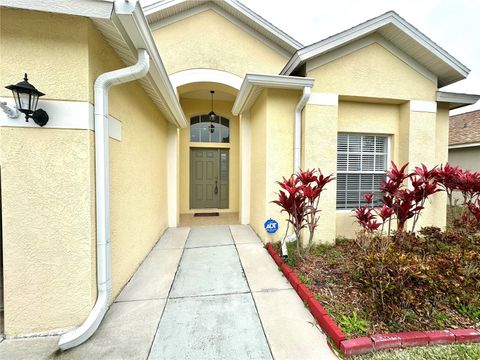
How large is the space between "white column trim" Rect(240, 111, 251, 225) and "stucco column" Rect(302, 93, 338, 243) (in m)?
2.16

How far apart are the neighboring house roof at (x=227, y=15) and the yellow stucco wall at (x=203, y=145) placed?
244 cm

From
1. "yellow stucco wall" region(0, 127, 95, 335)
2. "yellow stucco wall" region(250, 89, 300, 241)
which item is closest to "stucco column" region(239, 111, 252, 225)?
"yellow stucco wall" region(250, 89, 300, 241)

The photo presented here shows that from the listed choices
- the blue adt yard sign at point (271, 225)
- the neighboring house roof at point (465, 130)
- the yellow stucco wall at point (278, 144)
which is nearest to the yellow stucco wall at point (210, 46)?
the yellow stucco wall at point (278, 144)

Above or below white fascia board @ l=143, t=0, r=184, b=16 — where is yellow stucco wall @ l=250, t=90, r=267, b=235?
below

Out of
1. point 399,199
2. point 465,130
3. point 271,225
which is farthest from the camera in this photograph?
point 465,130

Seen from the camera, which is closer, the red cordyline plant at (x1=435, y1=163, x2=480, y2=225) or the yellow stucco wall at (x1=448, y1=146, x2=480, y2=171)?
the red cordyline plant at (x1=435, y1=163, x2=480, y2=225)

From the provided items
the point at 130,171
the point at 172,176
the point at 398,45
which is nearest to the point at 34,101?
the point at 130,171

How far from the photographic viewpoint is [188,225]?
6.51 m

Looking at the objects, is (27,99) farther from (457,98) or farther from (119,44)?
(457,98)

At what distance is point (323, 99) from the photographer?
454 cm

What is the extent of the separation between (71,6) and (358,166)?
5754mm

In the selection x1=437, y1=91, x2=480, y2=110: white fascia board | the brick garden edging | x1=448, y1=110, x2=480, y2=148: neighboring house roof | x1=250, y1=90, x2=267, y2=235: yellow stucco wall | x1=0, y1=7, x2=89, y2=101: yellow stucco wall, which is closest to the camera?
the brick garden edging

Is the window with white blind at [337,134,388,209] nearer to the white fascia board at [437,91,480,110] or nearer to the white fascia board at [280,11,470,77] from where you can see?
the white fascia board at [437,91,480,110]

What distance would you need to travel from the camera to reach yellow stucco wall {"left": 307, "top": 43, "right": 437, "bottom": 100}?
181 inches
